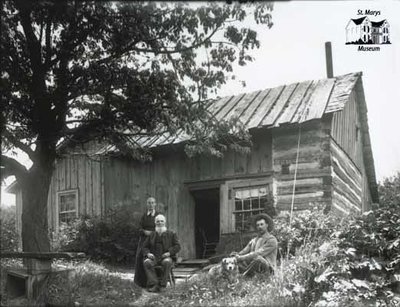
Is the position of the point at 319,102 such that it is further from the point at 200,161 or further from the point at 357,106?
the point at 357,106

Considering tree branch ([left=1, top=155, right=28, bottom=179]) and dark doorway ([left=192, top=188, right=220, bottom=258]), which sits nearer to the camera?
tree branch ([left=1, top=155, right=28, bottom=179])

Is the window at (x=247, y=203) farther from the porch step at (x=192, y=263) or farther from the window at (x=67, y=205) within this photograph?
the window at (x=67, y=205)

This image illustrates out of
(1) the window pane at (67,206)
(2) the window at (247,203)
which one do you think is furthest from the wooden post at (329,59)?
(1) the window pane at (67,206)

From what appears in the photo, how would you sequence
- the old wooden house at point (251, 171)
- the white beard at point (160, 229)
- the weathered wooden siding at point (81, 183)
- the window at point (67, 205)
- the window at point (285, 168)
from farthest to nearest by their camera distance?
the window at point (67, 205) → the weathered wooden siding at point (81, 183) → the window at point (285, 168) → the old wooden house at point (251, 171) → the white beard at point (160, 229)

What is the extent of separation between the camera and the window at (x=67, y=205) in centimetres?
1548

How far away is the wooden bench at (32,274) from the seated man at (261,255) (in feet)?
8.96

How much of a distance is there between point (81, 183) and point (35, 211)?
7145 millimetres

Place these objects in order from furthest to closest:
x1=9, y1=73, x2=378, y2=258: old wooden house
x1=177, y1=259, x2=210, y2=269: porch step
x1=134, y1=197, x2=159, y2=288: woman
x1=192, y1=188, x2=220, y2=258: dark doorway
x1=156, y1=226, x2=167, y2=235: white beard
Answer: x1=192, y1=188, x2=220, y2=258: dark doorway
x1=177, y1=259, x2=210, y2=269: porch step
x1=9, y1=73, x2=378, y2=258: old wooden house
x1=156, y1=226, x2=167, y2=235: white beard
x1=134, y1=197, x2=159, y2=288: woman

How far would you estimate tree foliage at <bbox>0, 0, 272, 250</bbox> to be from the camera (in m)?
7.75

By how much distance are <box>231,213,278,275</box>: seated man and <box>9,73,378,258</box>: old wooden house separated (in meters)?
2.73

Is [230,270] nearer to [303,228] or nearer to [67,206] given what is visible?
[303,228]

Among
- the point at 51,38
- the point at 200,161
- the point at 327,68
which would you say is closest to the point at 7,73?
the point at 51,38

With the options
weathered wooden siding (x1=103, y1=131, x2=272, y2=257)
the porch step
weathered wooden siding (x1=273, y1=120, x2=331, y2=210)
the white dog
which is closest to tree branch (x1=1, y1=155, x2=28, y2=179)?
the white dog

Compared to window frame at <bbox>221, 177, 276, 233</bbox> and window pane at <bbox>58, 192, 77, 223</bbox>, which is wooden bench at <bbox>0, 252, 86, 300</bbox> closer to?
window frame at <bbox>221, 177, 276, 233</bbox>
